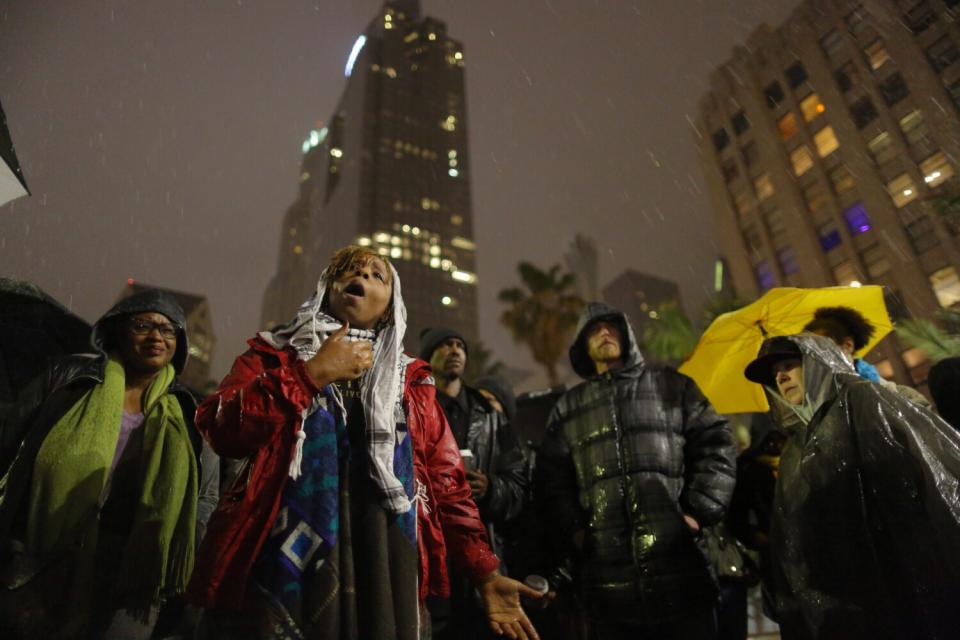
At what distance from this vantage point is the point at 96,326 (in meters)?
3.23

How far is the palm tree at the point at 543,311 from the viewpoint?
2706 cm

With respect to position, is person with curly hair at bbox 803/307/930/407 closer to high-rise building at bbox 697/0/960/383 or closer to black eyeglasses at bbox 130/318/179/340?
black eyeglasses at bbox 130/318/179/340

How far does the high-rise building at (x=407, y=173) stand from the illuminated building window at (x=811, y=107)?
4733 cm

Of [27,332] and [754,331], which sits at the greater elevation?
[754,331]

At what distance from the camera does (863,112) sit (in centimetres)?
3197

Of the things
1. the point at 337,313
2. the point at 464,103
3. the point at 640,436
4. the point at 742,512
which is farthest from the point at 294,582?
the point at 464,103

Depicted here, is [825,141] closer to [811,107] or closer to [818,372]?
[811,107]

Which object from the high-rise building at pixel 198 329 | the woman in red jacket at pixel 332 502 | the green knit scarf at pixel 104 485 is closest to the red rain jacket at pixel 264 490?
the woman in red jacket at pixel 332 502

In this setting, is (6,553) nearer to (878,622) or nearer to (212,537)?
(212,537)

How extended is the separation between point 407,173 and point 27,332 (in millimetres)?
90603

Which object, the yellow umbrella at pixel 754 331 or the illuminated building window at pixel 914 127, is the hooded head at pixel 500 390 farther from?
the illuminated building window at pixel 914 127

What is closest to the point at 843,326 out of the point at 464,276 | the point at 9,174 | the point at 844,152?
the point at 9,174

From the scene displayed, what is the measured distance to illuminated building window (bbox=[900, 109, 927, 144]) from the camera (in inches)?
1100

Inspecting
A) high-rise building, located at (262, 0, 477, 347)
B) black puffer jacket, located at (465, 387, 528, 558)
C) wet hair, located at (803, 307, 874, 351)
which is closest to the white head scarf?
black puffer jacket, located at (465, 387, 528, 558)
